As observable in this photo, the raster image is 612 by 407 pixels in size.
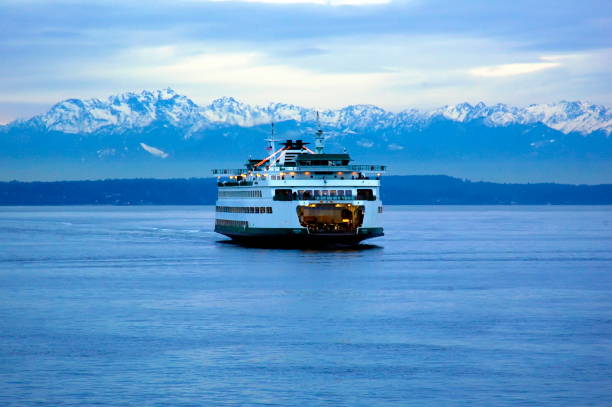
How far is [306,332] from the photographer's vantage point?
46562 millimetres

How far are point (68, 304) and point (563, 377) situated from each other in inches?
1226

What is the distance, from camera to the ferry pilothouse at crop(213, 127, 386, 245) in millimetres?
90000

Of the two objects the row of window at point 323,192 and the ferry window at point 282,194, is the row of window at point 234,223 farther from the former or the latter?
the row of window at point 323,192

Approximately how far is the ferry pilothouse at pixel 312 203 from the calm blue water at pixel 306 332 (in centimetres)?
437

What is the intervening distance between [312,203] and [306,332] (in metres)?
43.5

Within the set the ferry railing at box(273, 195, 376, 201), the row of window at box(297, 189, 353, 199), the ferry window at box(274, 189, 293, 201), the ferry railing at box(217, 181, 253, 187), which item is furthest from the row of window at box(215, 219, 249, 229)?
the row of window at box(297, 189, 353, 199)

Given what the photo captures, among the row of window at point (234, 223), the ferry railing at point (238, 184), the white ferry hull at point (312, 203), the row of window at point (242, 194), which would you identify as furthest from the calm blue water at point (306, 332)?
the ferry railing at point (238, 184)

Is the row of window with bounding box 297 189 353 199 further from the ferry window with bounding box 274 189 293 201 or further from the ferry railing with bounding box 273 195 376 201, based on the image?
the ferry window with bounding box 274 189 293 201

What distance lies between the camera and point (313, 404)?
32.9 meters

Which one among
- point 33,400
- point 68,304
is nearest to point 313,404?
point 33,400

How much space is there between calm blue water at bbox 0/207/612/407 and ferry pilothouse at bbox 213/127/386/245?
4372 mm

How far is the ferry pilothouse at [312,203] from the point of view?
295 feet

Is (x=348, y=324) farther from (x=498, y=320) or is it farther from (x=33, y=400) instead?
(x=33, y=400)

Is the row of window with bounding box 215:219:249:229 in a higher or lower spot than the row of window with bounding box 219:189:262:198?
lower
